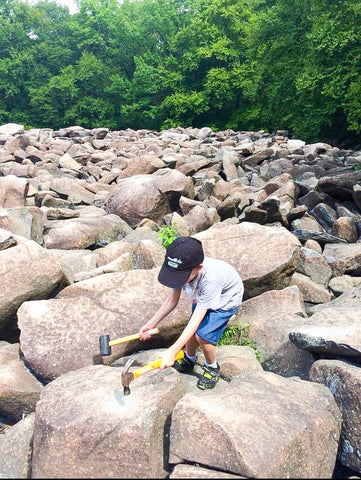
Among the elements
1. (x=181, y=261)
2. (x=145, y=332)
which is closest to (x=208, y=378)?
(x=145, y=332)

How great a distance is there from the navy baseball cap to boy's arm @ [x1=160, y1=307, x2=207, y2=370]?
30 centimetres

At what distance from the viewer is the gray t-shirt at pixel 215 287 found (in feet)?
10.7

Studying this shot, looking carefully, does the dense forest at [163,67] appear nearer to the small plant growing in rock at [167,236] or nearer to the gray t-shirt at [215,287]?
the small plant growing in rock at [167,236]

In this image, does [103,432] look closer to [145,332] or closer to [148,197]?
[145,332]

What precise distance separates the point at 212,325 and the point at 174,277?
0.55 meters

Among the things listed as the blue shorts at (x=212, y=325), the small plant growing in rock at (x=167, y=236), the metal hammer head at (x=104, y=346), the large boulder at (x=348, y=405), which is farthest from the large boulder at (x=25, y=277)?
the large boulder at (x=348, y=405)

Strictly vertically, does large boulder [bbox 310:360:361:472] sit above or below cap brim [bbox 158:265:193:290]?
below

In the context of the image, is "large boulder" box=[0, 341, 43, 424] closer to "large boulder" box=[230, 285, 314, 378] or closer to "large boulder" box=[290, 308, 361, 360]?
"large boulder" box=[230, 285, 314, 378]

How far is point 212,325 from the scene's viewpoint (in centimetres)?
336

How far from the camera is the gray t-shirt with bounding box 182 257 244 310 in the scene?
10.7 ft

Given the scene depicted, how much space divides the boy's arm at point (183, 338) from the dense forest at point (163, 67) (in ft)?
46.8

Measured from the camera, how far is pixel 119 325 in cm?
400

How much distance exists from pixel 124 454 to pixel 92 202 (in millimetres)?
8597

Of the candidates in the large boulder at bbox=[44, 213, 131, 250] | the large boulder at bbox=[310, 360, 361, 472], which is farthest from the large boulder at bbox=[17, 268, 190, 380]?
the large boulder at bbox=[44, 213, 131, 250]
